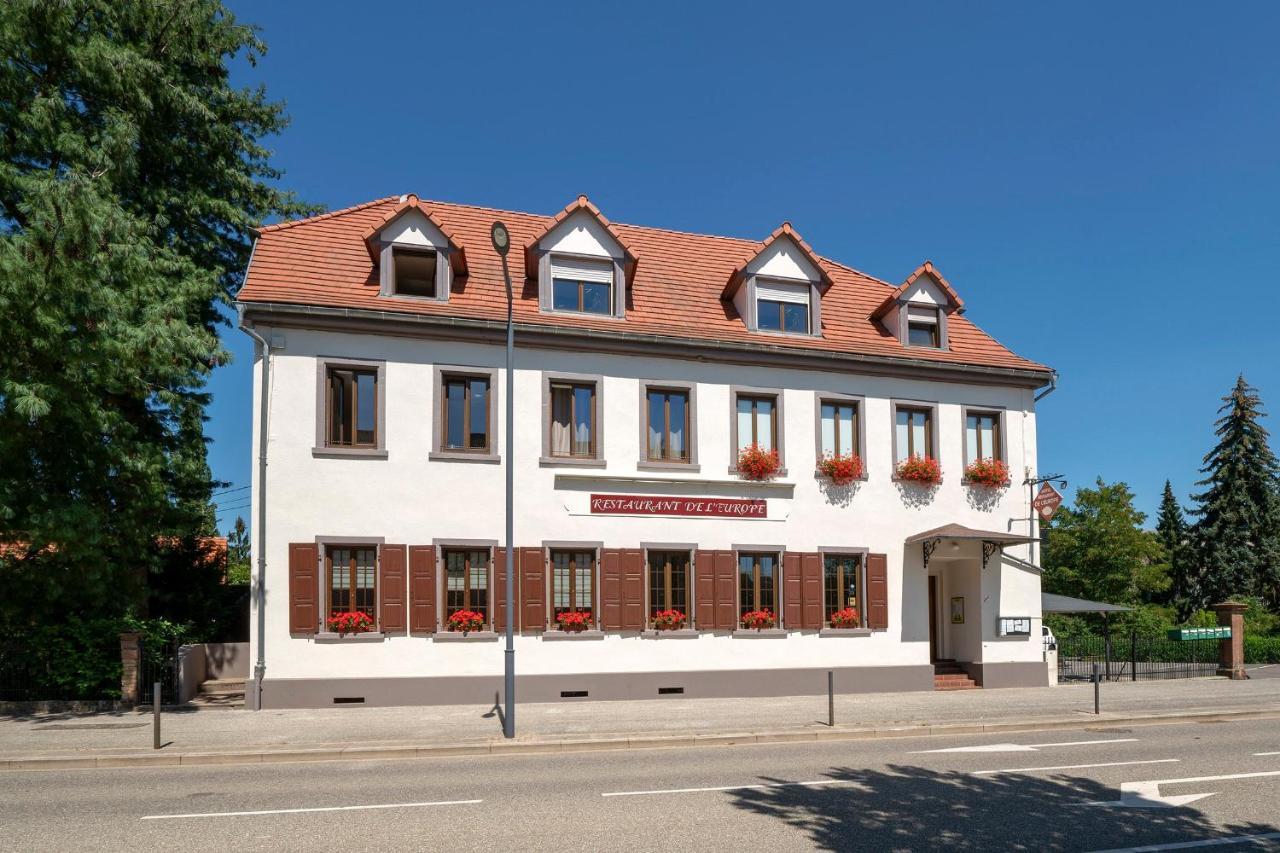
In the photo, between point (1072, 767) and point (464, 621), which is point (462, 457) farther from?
point (1072, 767)

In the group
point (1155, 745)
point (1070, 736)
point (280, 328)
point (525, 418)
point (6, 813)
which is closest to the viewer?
point (6, 813)

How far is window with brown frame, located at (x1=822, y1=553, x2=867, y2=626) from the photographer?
892 inches

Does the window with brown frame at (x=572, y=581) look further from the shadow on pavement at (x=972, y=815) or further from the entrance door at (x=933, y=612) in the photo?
the shadow on pavement at (x=972, y=815)

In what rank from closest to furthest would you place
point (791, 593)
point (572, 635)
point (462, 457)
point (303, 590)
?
point (303, 590) → point (462, 457) → point (572, 635) → point (791, 593)

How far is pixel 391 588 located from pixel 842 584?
10109 millimetres

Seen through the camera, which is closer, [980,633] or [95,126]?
[95,126]

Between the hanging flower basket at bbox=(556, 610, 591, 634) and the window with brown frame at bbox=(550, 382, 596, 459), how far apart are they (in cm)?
334

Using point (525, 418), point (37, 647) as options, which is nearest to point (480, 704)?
point (525, 418)

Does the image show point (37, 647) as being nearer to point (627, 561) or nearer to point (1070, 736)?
point (627, 561)

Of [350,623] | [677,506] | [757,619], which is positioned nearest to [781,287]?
[677,506]

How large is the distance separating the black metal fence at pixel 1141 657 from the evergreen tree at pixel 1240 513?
20078 mm

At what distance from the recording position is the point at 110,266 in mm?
16812

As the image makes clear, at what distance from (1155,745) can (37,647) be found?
61.8 ft

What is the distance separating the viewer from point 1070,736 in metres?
16.4
